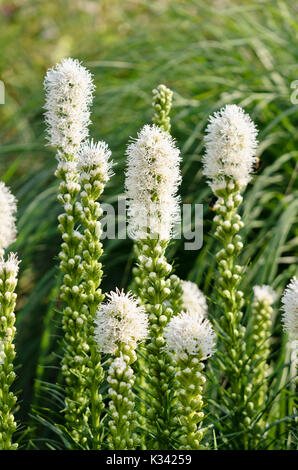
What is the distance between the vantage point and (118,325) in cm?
116

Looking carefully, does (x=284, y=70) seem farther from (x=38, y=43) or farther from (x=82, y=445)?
(x=38, y=43)

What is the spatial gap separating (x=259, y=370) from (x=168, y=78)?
2117mm

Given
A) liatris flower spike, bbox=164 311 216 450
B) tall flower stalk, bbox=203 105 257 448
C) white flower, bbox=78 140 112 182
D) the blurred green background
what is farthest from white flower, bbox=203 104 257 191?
the blurred green background

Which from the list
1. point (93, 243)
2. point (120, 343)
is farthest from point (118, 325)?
point (93, 243)

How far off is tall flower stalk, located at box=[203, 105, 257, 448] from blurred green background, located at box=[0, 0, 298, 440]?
0.89m

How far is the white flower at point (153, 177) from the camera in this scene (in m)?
1.21

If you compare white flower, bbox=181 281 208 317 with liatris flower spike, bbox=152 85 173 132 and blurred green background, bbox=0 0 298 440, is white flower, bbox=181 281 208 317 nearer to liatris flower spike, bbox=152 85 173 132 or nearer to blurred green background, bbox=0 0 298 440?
liatris flower spike, bbox=152 85 173 132

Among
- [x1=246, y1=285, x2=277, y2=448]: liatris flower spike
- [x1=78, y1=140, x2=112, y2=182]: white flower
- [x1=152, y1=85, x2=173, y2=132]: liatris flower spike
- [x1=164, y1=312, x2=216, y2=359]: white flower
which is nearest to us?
[x1=164, y1=312, x2=216, y2=359]: white flower

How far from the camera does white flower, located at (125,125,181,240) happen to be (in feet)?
3.95

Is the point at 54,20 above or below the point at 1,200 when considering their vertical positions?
above

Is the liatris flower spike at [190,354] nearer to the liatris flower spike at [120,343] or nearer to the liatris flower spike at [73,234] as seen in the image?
the liatris flower spike at [120,343]

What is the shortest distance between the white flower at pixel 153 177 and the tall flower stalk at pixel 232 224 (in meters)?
0.14

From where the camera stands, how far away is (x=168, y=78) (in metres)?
3.43
